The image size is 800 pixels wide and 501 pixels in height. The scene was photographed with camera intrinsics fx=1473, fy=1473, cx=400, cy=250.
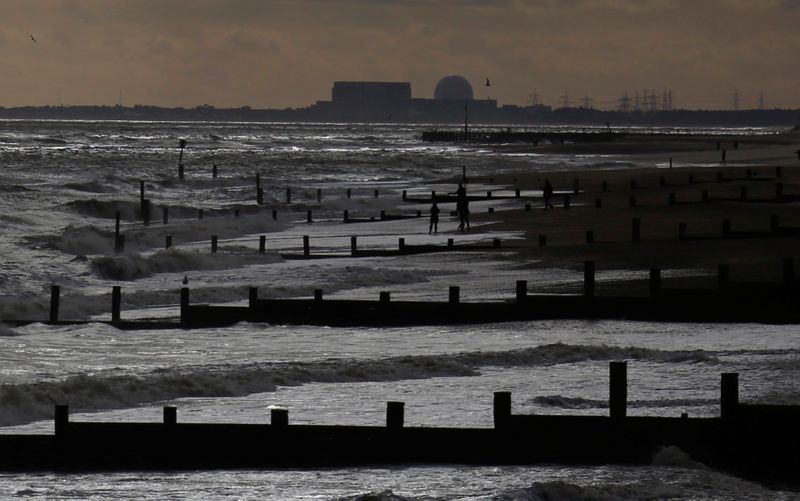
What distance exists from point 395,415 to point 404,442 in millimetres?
291

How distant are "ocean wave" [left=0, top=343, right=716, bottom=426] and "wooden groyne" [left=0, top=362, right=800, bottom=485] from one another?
2.56 meters

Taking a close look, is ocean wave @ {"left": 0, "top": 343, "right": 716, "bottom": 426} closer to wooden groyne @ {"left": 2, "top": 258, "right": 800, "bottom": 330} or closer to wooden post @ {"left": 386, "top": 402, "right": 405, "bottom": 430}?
wooden groyne @ {"left": 2, "top": 258, "right": 800, "bottom": 330}

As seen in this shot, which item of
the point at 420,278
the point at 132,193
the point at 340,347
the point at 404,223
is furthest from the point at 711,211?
the point at 132,193

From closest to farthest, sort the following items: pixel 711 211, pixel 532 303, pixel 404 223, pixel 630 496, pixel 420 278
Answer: pixel 630 496 < pixel 532 303 < pixel 420 278 < pixel 711 211 < pixel 404 223

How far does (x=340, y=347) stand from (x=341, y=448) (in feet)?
Result: 24.5

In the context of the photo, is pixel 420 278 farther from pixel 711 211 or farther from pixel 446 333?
pixel 711 211

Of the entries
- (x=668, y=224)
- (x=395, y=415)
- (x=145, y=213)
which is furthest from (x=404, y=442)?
(x=145, y=213)

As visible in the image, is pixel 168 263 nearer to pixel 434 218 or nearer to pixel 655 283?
pixel 434 218

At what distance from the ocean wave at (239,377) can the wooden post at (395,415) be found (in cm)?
424

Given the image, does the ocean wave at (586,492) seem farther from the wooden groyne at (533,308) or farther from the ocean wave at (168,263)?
the ocean wave at (168,263)

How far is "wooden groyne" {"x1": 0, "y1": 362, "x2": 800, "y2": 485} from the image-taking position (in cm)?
1367

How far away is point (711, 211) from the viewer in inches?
1731

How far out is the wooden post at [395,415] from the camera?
13820mm

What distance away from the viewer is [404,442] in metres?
13.9
